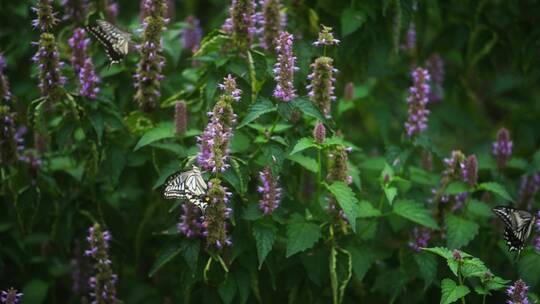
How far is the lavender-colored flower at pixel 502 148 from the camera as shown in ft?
15.6

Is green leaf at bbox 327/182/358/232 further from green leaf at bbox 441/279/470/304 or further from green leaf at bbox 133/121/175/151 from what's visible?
green leaf at bbox 133/121/175/151

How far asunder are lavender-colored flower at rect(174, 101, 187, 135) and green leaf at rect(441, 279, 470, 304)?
1.71m

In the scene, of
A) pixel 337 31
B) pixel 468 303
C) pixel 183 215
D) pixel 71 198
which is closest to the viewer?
pixel 183 215

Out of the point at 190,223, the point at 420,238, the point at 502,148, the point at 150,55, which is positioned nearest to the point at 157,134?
the point at 150,55

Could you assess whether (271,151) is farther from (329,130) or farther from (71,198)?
(71,198)

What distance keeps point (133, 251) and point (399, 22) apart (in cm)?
262

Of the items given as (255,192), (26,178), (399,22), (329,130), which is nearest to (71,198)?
(26,178)

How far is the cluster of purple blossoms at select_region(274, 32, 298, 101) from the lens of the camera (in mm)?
3529

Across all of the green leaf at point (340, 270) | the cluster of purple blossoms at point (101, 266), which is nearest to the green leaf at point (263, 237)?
the green leaf at point (340, 270)

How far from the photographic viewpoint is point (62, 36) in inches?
187

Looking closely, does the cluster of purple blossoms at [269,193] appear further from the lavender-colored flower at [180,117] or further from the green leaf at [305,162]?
the lavender-colored flower at [180,117]

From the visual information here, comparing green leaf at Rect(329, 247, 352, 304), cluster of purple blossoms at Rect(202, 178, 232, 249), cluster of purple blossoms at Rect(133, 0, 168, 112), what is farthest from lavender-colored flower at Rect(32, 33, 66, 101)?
green leaf at Rect(329, 247, 352, 304)

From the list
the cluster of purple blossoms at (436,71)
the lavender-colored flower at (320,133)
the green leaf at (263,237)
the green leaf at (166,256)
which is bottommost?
the green leaf at (166,256)

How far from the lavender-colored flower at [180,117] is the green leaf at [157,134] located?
0.19 ft
